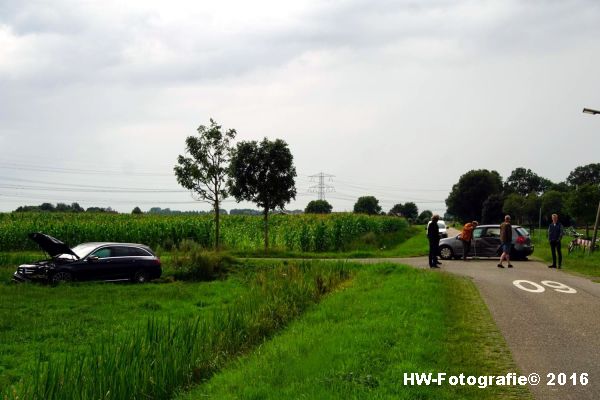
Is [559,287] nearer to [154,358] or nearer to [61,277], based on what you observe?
[154,358]

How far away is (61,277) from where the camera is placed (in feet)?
63.9

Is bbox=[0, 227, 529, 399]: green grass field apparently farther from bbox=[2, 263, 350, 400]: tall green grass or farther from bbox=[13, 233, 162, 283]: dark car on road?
bbox=[13, 233, 162, 283]: dark car on road

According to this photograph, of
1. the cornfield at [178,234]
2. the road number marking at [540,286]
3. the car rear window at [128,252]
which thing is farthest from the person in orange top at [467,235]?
the car rear window at [128,252]

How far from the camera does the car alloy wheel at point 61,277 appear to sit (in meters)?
19.4

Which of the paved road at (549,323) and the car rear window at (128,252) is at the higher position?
the car rear window at (128,252)

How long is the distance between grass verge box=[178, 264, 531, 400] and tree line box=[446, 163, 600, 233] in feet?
124

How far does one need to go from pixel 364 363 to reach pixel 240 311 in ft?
17.4

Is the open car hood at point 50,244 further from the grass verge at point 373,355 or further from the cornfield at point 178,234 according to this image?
the cornfield at point 178,234

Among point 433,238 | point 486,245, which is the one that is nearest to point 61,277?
point 433,238

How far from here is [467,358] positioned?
7633mm

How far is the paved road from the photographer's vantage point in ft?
A: 23.3

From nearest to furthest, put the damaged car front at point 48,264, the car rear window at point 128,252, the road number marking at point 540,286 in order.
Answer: the road number marking at point 540,286, the damaged car front at point 48,264, the car rear window at point 128,252

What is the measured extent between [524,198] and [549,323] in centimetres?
8468

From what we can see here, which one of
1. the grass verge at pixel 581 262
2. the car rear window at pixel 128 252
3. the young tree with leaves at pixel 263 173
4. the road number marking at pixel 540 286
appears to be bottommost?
the road number marking at pixel 540 286
